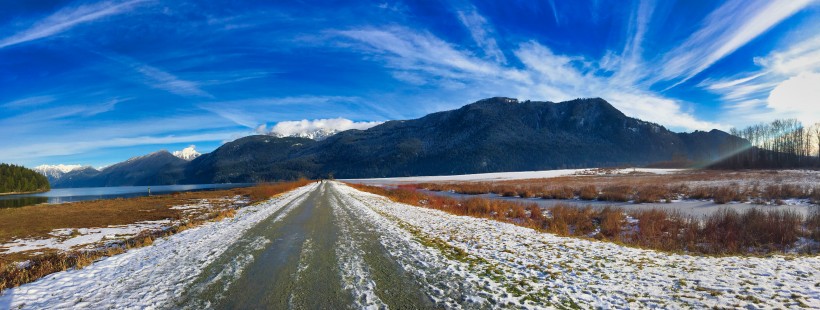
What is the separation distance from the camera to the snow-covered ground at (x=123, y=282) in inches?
282

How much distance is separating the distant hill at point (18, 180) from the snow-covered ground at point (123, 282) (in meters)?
188

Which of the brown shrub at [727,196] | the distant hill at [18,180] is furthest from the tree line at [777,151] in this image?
the distant hill at [18,180]

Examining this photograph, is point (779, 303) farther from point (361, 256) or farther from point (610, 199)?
point (610, 199)

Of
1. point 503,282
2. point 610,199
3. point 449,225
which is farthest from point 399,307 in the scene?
point 610,199

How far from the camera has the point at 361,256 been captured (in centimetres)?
1096

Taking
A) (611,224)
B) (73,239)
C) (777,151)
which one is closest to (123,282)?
(73,239)

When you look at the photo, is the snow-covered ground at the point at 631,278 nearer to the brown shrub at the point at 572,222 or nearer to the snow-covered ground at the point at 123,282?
the brown shrub at the point at 572,222

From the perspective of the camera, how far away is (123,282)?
28.3ft

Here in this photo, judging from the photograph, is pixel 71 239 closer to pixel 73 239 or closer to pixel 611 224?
pixel 73 239

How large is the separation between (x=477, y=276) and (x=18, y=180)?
210m

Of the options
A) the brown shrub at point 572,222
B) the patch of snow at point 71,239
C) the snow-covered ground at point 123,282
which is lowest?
the patch of snow at point 71,239

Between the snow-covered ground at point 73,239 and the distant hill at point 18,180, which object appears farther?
the distant hill at point 18,180

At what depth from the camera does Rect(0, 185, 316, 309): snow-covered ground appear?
7.16m

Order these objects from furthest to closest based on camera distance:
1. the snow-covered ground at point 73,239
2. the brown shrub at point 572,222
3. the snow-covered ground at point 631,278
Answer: the brown shrub at point 572,222
the snow-covered ground at point 73,239
the snow-covered ground at point 631,278
